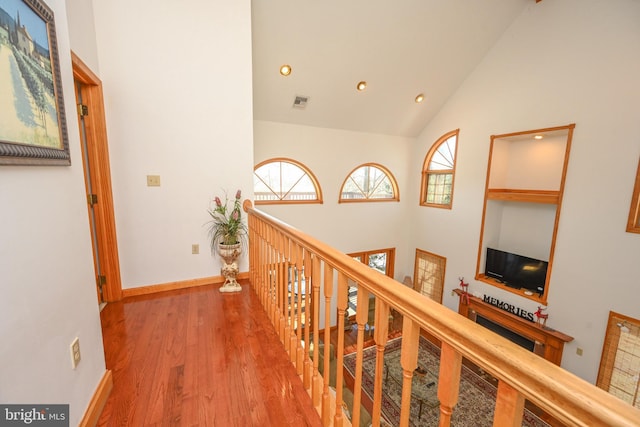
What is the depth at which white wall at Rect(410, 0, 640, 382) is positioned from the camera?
12.1 feet

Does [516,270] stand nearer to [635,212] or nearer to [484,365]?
[635,212]

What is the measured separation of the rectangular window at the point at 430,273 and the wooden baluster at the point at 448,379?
628cm

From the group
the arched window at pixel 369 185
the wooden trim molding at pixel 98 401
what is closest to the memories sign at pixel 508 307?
the arched window at pixel 369 185

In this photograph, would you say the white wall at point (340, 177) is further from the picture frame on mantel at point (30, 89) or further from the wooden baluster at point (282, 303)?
the picture frame on mantel at point (30, 89)

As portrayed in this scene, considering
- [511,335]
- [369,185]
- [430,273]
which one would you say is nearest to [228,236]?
[369,185]

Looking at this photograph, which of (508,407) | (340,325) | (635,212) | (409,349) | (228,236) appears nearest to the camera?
(508,407)

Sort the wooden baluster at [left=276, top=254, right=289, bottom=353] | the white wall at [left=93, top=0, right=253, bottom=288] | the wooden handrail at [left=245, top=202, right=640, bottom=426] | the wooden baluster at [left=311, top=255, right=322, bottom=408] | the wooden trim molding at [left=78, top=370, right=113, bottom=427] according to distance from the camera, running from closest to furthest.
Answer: the wooden handrail at [left=245, top=202, right=640, bottom=426] → the wooden trim molding at [left=78, top=370, right=113, bottom=427] → the wooden baluster at [left=311, top=255, right=322, bottom=408] → the wooden baluster at [left=276, top=254, right=289, bottom=353] → the white wall at [left=93, top=0, right=253, bottom=288]

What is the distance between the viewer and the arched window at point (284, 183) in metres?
5.32

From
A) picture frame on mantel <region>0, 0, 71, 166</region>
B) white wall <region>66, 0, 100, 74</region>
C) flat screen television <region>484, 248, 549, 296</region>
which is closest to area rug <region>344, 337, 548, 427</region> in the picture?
flat screen television <region>484, 248, 549, 296</region>

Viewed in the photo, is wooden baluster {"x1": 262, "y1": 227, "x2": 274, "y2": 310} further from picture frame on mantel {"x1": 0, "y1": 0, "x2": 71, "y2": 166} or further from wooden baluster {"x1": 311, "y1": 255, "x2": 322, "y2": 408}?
picture frame on mantel {"x1": 0, "y1": 0, "x2": 71, "y2": 166}

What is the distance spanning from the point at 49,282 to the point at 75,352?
38 centimetres

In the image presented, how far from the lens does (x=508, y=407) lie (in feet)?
1.68

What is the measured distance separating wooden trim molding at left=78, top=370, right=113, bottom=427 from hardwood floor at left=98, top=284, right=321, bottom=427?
0.04 metres

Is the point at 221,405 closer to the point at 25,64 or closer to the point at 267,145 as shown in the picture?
the point at 25,64
